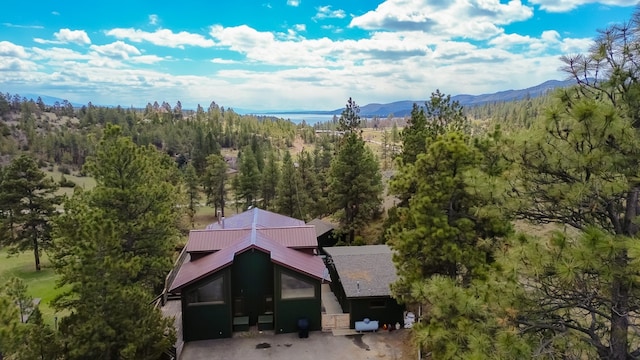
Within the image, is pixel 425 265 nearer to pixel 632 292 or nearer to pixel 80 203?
pixel 632 292

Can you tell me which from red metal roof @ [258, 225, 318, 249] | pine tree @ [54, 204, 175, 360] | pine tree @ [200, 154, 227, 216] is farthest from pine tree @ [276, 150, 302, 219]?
pine tree @ [54, 204, 175, 360]

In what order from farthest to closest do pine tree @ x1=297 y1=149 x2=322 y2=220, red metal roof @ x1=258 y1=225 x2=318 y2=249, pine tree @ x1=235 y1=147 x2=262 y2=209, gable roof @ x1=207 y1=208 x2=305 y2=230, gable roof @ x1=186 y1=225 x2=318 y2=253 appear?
pine tree @ x1=235 y1=147 x2=262 y2=209 → pine tree @ x1=297 y1=149 x2=322 y2=220 → gable roof @ x1=207 y1=208 x2=305 y2=230 → red metal roof @ x1=258 y1=225 x2=318 y2=249 → gable roof @ x1=186 y1=225 x2=318 y2=253

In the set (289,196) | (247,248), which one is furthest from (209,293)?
(289,196)

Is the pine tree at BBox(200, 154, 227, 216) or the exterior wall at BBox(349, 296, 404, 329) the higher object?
the pine tree at BBox(200, 154, 227, 216)

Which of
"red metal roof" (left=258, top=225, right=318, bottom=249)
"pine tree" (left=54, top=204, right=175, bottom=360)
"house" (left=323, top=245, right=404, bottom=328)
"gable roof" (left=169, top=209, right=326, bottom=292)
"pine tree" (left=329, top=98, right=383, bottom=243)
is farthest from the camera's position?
"pine tree" (left=329, top=98, right=383, bottom=243)

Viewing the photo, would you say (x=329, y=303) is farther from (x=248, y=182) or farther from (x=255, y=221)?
(x=248, y=182)

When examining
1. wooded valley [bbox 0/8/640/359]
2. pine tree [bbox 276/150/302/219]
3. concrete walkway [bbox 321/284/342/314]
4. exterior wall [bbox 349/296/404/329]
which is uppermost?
wooded valley [bbox 0/8/640/359]

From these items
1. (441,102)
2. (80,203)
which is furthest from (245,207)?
(80,203)

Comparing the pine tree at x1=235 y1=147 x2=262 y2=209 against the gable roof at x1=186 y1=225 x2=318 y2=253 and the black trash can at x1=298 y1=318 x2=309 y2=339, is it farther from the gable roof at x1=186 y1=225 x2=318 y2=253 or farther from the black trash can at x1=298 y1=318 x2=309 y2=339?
the black trash can at x1=298 y1=318 x2=309 y2=339
